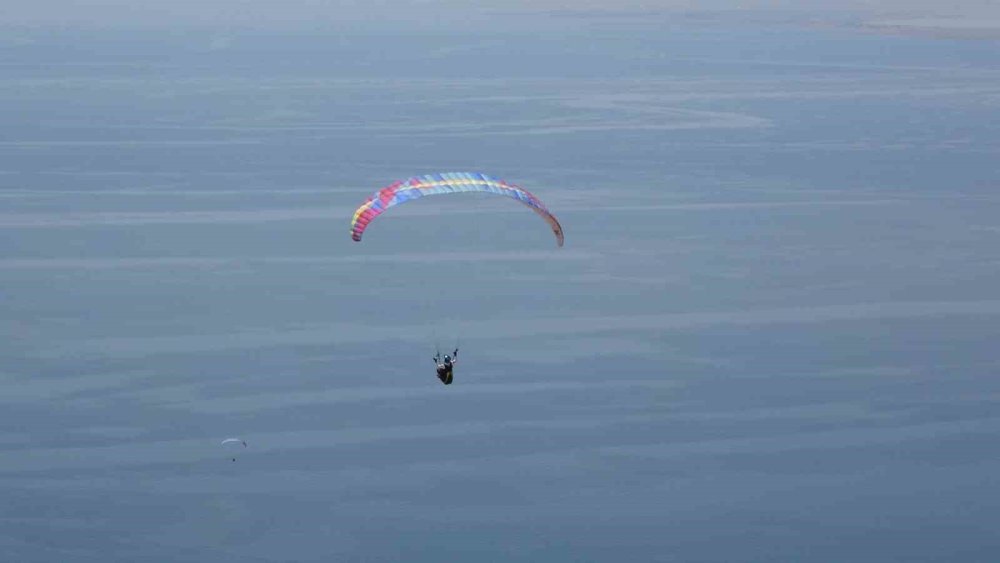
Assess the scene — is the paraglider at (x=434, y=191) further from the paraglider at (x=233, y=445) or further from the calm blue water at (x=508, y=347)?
the paraglider at (x=233, y=445)

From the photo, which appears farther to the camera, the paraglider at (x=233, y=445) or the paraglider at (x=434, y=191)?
the paraglider at (x=233, y=445)

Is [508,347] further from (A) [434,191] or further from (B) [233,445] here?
(A) [434,191]

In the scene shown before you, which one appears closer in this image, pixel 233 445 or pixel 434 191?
pixel 434 191

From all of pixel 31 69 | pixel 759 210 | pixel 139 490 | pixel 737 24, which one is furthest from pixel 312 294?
pixel 737 24

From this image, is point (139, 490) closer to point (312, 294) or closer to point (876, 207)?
point (312, 294)

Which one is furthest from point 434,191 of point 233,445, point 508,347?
point 508,347

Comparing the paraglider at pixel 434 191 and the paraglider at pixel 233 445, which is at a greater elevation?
the paraglider at pixel 434 191

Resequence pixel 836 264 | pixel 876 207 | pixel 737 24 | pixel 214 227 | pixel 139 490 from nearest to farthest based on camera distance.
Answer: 1. pixel 139 490
2. pixel 836 264
3. pixel 214 227
4. pixel 876 207
5. pixel 737 24


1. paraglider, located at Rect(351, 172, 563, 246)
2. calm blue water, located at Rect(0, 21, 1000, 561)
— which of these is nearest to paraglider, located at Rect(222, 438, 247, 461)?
calm blue water, located at Rect(0, 21, 1000, 561)

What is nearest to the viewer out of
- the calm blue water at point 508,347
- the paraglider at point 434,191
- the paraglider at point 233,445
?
the paraglider at point 434,191

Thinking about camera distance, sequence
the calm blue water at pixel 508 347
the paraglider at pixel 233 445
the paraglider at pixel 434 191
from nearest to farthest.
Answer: the paraglider at pixel 434 191 < the calm blue water at pixel 508 347 < the paraglider at pixel 233 445

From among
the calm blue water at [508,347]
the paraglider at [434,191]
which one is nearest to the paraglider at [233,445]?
the calm blue water at [508,347]
